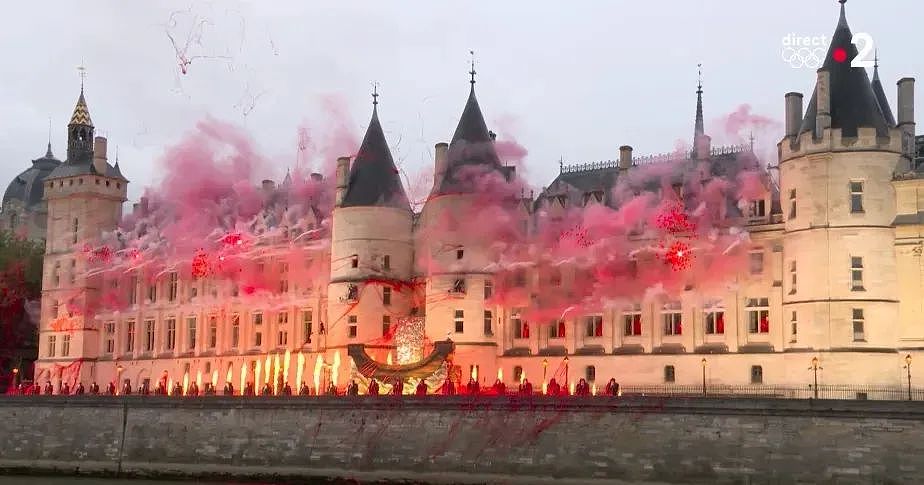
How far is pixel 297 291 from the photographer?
258ft

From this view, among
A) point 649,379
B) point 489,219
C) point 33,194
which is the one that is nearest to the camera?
point 649,379

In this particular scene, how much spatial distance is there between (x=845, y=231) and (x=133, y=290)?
53.3 meters

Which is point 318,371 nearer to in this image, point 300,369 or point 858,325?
point 300,369

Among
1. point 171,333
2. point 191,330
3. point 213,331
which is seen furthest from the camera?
point 171,333

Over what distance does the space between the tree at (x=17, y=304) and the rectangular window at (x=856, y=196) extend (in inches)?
2509

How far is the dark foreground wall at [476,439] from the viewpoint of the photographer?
155 feet

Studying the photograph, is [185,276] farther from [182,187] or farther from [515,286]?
[515,286]

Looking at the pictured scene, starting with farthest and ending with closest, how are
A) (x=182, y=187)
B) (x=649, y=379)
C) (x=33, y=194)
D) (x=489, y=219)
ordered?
(x=33, y=194), (x=182, y=187), (x=489, y=219), (x=649, y=379)

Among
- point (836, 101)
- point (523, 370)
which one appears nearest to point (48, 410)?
point (523, 370)

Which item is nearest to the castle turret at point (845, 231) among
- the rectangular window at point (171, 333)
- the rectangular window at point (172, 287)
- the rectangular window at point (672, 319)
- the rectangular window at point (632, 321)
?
the rectangular window at point (672, 319)

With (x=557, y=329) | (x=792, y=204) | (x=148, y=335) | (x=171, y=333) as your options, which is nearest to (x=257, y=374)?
(x=171, y=333)

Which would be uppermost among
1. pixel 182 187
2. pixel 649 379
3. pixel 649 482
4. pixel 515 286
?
pixel 182 187

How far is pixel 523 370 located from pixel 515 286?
4.61 m

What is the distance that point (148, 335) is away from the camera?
89000mm
